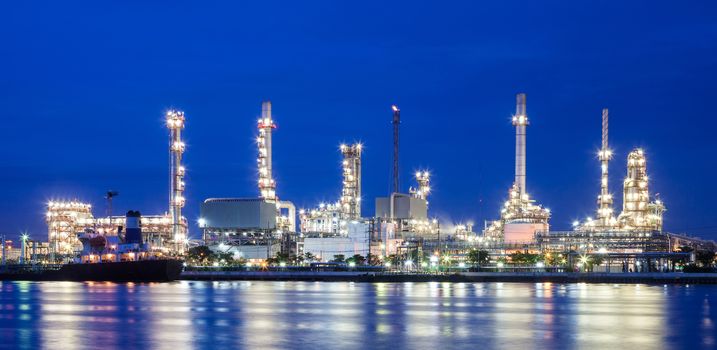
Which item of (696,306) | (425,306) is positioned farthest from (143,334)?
(696,306)

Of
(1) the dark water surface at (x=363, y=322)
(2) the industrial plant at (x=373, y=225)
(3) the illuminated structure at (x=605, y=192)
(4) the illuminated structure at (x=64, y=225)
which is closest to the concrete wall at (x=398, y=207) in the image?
(2) the industrial plant at (x=373, y=225)

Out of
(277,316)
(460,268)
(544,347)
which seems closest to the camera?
(544,347)

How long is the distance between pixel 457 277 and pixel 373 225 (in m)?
26.9

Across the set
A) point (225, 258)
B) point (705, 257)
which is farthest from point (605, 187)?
point (225, 258)

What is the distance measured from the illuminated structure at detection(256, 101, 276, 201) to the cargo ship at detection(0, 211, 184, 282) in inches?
986

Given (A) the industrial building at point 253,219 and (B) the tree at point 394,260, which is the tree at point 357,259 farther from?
(A) the industrial building at point 253,219

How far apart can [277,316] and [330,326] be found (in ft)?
20.4

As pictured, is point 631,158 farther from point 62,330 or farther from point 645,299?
point 62,330

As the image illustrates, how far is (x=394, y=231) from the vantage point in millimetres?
129125

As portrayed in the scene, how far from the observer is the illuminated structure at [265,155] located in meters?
131

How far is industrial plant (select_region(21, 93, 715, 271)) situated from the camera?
4537 inches

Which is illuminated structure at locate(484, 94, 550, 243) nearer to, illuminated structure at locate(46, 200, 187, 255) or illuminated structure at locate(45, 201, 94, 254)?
illuminated structure at locate(46, 200, 187, 255)

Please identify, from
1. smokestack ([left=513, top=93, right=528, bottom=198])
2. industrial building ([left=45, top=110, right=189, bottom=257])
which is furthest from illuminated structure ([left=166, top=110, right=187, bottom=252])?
smokestack ([left=513, top=93, right=528, bottom=198])

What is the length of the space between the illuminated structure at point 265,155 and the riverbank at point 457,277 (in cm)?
2010
